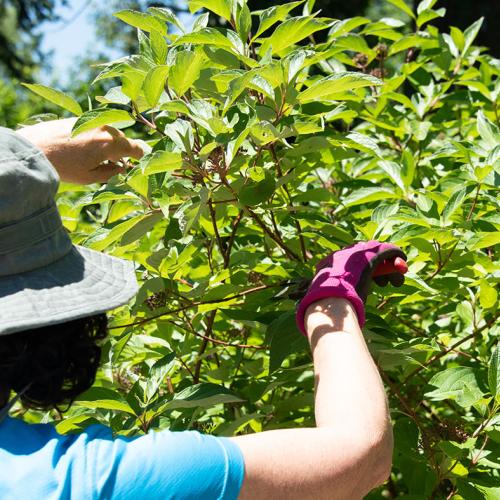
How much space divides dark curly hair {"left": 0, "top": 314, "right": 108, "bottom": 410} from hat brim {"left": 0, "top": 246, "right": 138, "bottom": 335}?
71 millimetres

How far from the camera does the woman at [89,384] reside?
1.12m

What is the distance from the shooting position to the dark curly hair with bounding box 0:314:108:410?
48.5 inches

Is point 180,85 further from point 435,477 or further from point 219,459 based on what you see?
point 435,477

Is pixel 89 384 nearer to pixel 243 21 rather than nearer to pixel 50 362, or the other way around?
pixel 50 362

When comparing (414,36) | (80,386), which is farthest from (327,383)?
(414,36)

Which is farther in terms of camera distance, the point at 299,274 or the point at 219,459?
the point at 299,274

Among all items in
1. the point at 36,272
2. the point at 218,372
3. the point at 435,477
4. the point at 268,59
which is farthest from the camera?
the point at 218,372

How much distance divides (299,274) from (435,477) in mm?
537

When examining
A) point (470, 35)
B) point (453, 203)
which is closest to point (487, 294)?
point (453, 203)

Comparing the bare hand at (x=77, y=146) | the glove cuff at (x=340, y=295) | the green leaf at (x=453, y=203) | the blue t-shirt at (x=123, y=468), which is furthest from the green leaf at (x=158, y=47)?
the blue t-shirt at (x=123, y=468)

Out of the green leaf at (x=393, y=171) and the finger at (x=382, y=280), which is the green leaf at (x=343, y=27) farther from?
the finger at (x=382, y=280)

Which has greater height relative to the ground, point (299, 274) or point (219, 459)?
point (219, 459)

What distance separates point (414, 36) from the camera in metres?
2.41

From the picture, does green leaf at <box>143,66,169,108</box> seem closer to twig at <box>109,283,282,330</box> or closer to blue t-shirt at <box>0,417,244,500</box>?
twig at <box>109,283,282,330</box>
